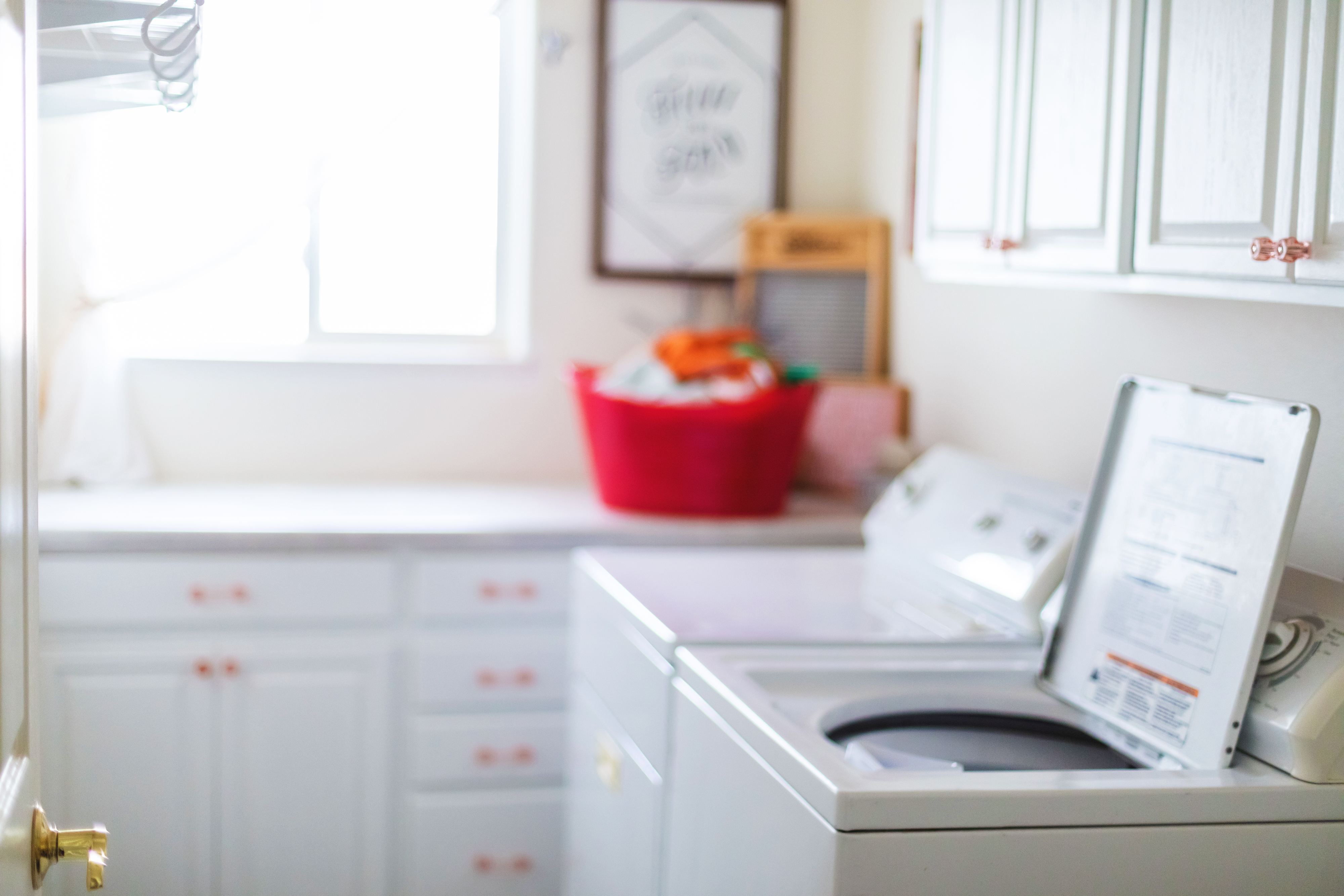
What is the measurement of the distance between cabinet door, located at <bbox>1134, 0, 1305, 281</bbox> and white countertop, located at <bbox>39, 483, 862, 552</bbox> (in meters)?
1.32

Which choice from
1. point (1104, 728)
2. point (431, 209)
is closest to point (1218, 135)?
point (1104, 728)

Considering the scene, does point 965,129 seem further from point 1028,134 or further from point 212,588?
point 212,588

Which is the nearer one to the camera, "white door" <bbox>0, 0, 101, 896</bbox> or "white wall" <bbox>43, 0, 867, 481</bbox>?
"white door" <bbox>0, 0, 101, 896</bbox>

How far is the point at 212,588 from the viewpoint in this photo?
2453mm

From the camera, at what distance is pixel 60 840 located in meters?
0.98

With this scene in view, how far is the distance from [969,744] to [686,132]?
6.36 feet

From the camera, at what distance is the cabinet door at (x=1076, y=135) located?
145cm

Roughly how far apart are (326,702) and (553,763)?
45 cm

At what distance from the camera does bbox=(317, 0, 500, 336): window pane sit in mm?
2980

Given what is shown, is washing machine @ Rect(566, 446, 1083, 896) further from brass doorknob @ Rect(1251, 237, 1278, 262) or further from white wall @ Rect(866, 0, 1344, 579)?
brass doorknob @ Rect(1251, 237, 1278, 262)

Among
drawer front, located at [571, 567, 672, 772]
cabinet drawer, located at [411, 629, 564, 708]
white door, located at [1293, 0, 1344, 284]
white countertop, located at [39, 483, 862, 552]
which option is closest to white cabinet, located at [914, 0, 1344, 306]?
white door, located at [1293, 0, 1344, 284]

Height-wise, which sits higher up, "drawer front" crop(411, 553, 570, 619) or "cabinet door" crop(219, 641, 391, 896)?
"drawer front" crop(411, 553, 570, 619)

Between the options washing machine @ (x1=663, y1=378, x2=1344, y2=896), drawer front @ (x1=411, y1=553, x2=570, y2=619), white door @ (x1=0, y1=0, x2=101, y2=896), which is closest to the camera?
white door @ (x1=0, y1=0, x2=101, y2=896)

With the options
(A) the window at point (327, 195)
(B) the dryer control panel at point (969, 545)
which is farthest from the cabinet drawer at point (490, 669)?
(A) the window at point (327, 195)
